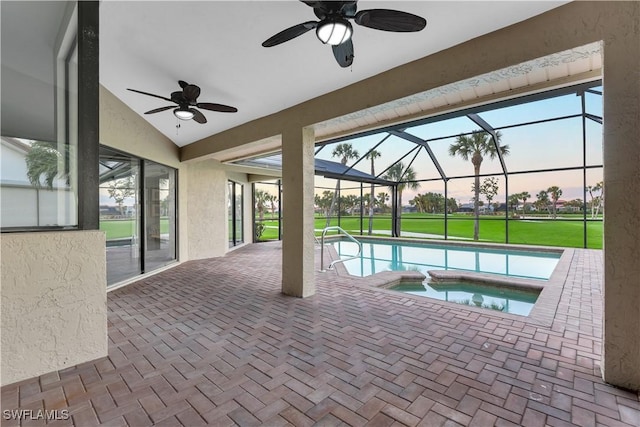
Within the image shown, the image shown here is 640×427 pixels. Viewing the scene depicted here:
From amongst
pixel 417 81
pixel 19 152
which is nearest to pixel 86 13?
pixel 19 152

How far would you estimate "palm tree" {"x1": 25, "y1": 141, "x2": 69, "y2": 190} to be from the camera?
2.54 meters

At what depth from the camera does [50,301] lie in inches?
84.2

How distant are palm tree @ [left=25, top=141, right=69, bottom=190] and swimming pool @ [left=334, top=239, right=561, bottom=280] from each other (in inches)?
203

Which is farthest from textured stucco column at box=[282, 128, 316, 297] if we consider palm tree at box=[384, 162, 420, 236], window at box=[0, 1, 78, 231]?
palm tree at box=[384, 162, 420, 236]

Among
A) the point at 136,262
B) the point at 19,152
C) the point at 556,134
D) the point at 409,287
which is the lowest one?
the point at 409,287

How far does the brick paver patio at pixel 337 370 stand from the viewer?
171cm

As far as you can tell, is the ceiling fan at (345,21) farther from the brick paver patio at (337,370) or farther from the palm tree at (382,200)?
the palm tree at (382,200)

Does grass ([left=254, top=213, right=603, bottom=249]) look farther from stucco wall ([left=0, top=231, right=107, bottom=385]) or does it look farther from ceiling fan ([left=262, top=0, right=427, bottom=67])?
ceiling fan ([left=262, top=0, right=427, bottom=67])

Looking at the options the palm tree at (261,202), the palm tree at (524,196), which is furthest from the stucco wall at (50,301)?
the palm tree at (524,196)

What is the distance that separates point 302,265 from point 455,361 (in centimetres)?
220

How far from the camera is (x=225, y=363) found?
89.7 inches

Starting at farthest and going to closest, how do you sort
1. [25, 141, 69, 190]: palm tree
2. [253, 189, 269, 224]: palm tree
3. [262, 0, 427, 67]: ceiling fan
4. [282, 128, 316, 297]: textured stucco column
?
[253, 189, 269, 224]: palm tree, [282, 128, 316, 297]: textured stucco column, [25, 141, 69, 190]: palm tree, [262, 0, 427, 67]: ceiling fan

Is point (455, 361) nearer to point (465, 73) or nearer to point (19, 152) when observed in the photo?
point (465, 73)

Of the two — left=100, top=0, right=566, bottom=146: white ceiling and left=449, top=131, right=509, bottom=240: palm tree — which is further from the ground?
left=449, top=131, right=509, bottom=240: palm tree
